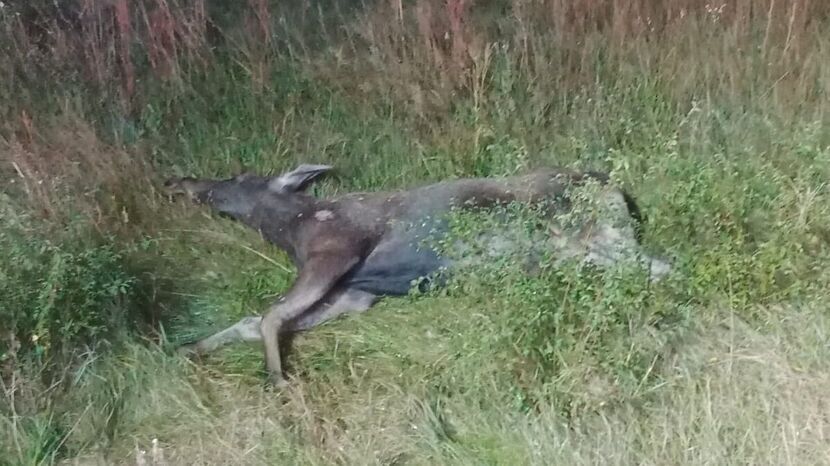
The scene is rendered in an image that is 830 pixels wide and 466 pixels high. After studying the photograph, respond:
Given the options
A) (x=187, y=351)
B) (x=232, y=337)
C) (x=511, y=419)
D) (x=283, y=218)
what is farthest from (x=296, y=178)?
(x=511, y=419)

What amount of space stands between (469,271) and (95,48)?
2402 millimetres

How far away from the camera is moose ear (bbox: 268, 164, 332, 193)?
421 centimetres

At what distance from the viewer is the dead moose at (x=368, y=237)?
353 centimetres

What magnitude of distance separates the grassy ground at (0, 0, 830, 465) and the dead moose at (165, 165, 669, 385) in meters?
0.10

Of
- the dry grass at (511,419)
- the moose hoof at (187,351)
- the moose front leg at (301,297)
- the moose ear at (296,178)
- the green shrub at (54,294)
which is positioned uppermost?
the green shrub at (54,294)

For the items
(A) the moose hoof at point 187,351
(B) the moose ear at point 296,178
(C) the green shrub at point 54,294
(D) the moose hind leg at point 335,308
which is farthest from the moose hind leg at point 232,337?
(B) the moose ear at point 296,178

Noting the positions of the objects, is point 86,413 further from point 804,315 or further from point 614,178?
point 804,315

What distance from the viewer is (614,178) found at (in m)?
3.63

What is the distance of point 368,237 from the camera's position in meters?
3.82

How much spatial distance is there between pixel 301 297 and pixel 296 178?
0.78 m

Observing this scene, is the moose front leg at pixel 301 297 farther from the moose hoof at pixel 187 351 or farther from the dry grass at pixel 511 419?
the moose hoof at pixel 187 351

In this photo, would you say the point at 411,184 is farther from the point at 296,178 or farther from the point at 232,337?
the point at 232,337

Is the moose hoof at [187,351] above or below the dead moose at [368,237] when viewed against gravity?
below

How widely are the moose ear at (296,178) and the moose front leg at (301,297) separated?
1.82 ft
